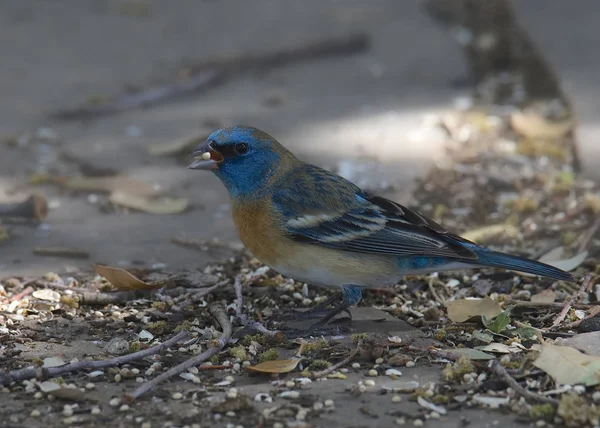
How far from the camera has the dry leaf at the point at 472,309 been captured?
418cm

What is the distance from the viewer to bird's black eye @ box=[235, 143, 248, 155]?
4473 millimetres

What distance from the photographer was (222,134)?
14.6 ft

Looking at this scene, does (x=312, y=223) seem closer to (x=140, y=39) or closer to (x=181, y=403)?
(x=181, y=403)

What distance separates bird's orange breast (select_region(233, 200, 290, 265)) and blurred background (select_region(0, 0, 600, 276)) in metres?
0.72

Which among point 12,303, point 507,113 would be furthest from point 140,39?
point 12,303

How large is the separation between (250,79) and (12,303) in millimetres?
4120

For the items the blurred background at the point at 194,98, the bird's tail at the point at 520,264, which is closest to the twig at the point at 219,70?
the blurred background at the point at 194,98

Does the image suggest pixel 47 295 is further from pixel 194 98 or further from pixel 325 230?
pixel 194 98

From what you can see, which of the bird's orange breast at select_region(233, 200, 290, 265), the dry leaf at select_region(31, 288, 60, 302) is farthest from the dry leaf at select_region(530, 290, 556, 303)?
the dry leaf at select_region(31, 288, 60, 302)

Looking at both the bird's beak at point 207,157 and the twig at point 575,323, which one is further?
the bird's beak at point 207,157

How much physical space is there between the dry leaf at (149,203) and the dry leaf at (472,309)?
207 cm

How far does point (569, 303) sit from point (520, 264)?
0.95ft

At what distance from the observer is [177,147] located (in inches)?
A: 258

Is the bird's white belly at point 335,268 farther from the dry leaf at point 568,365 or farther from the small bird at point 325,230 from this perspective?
the dry leaf at point 568,365
